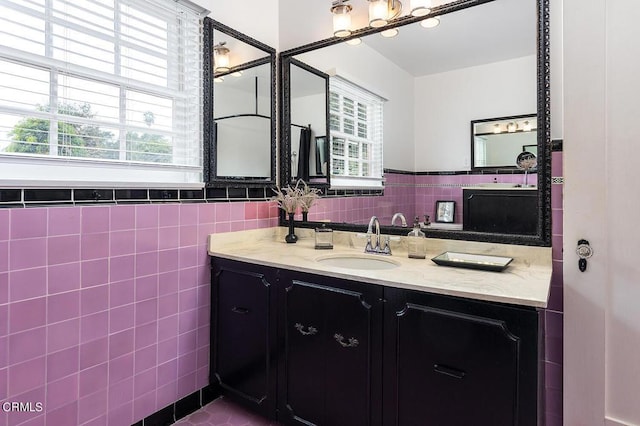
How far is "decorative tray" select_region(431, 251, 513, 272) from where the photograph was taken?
1.47 meters

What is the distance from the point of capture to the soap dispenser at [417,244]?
1.79 m

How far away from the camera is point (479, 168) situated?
1.74 m

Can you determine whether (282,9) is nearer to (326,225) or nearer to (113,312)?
(326,225)

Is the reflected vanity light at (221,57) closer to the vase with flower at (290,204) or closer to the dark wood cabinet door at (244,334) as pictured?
the vase with flower at (290,204)

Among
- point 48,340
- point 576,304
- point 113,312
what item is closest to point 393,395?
point 576,304

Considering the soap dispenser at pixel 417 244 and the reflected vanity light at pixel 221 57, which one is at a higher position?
the reflected vanity light at pixel 221 57

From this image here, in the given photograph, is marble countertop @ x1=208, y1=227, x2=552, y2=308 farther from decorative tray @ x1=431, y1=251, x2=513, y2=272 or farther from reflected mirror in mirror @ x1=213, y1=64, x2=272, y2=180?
reflected mirror in mirror @ x1=213, y1=64, x2=272, y2=180

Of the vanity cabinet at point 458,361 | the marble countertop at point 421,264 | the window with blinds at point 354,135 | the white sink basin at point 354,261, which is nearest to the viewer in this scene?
the vanity cabinet at point 458,361

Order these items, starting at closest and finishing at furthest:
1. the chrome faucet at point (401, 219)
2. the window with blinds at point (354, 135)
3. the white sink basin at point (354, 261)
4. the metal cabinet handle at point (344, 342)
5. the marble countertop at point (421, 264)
→ the marble countertop at point (421, 264), the metal cabinet handle at point (344, 342), the white sink basin at point (354, 261), the chrome faucet at point (401, 219), the window with blinds at point (354, 135)

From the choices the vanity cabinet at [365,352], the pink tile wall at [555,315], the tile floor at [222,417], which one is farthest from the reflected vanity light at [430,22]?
the tile floor at [222,417]

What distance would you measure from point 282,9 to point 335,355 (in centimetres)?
230

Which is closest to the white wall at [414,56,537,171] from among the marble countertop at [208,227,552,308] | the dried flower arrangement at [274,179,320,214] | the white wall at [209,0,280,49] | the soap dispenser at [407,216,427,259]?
the soap dispenser at [407,216,427,259]

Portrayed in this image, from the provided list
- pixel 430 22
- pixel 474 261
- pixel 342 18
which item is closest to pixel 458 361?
pixel 474 261

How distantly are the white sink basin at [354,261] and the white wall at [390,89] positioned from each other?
56 cm
